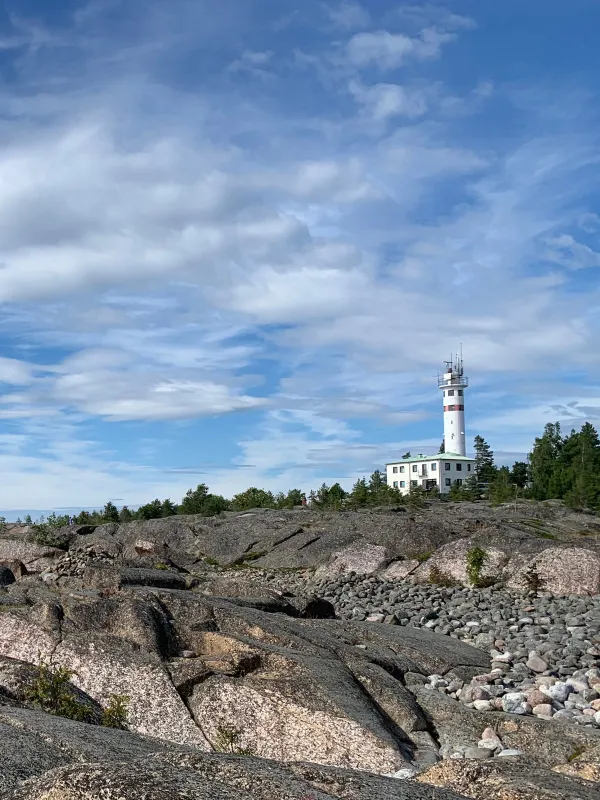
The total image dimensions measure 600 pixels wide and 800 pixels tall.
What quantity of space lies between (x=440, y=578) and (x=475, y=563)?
5.99ft

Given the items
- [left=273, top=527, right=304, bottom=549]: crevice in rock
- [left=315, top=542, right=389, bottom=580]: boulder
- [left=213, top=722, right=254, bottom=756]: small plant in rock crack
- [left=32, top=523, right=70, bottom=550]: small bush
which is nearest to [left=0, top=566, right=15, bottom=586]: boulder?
[left=213, top=722, right=254, bottom=756]: small plant in rock crack

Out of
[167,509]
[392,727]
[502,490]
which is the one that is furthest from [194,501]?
[392,727]

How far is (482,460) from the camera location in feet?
436

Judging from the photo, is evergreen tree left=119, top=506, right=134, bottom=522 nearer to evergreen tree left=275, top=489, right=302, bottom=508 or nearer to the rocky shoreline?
evergreen tree left=275, top=489, right=302, bottom=508

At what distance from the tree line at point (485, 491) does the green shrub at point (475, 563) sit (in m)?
43.7

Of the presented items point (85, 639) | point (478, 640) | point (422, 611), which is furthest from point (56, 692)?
point (422, 611)

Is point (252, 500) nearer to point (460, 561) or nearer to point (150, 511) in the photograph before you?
point (150, 511)

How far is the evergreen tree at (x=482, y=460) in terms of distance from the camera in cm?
12812

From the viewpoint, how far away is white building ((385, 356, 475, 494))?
459 ft

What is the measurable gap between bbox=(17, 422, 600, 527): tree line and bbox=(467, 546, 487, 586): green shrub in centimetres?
4371

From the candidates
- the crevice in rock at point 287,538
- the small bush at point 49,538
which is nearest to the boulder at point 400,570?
the crevice in rock at point 287,538

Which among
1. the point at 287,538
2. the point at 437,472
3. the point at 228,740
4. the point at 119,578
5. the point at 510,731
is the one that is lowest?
the point at 510,731

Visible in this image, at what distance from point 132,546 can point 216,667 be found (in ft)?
117

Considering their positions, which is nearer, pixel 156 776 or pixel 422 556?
pixel 156 776
